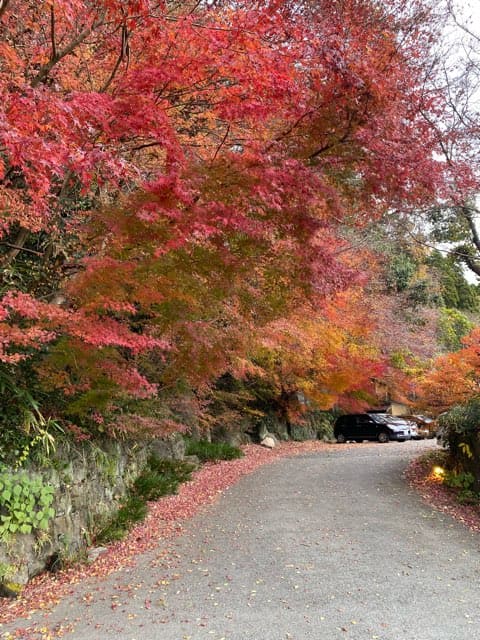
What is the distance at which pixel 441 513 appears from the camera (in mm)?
7336

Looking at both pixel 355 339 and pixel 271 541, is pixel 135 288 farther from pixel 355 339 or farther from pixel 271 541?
pixel 355 339

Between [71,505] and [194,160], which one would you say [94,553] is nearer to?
[71,505]

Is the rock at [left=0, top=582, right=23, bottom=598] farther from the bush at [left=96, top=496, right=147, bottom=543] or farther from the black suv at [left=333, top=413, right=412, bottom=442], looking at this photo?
the black suv at [left=333, top=413, right=412, bottom=442]

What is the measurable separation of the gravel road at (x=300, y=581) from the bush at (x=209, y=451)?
16.8 feet

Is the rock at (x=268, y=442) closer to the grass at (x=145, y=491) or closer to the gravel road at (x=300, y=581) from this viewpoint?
the grass at (x=145, y=491)

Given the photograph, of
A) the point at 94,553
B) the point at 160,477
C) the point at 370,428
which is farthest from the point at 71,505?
the point at 370,428

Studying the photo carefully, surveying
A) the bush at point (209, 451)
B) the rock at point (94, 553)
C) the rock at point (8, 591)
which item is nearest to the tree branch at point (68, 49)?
the rock at point (8, 591)

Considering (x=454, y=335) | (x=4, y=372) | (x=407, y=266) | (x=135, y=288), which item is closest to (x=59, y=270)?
(x=4, y=372)

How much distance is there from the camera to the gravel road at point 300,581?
153 inches

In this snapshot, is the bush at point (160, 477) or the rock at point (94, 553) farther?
the bush at point (160, 477)

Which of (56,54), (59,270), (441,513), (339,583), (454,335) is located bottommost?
(441,513)

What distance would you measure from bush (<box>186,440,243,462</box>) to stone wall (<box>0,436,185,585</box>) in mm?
5104

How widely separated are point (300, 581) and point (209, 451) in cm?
870

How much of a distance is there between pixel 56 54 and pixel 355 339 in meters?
15.0
